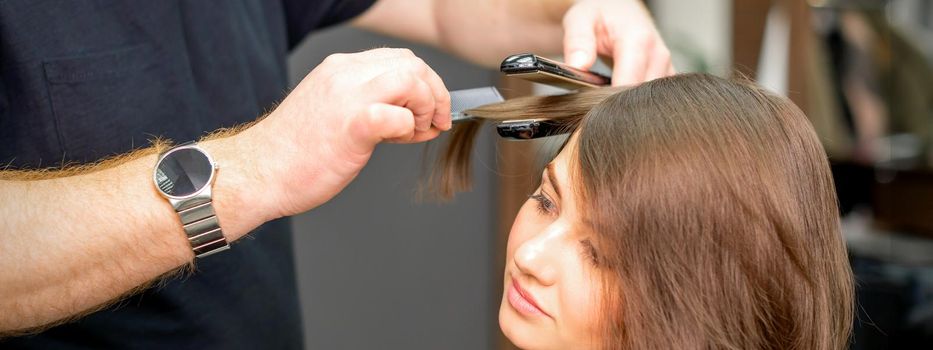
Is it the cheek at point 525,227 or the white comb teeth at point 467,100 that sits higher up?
the white comb teeth at point 467,100

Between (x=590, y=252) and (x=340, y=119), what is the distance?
10.4 inches

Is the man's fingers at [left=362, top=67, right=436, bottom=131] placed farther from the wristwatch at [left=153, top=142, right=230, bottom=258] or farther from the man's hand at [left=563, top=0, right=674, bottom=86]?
the man's hand at [left=563, top=0, right=674, bottom=86]

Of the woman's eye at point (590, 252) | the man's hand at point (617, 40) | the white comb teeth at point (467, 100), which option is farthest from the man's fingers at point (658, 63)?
the woman's eye at point (590, 252)

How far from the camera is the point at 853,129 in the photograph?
2.14 metres

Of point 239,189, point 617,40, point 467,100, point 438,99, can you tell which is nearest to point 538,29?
point 617,40

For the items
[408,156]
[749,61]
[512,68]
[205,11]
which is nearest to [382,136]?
[512,68]

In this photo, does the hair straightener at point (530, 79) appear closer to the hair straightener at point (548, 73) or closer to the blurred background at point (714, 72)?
the hair straightener at point (548, 73)

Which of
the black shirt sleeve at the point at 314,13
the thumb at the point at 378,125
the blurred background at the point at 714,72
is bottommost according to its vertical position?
the blurred background at the point at 714,72

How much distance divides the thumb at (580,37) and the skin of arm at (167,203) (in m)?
0.25

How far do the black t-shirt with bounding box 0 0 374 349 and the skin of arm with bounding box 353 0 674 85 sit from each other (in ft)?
0.81

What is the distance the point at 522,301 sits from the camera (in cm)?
88

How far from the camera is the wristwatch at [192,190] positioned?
81 centimetres

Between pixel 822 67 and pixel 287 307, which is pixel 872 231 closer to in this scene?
pixel 822 67

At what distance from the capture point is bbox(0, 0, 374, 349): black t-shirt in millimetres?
993
